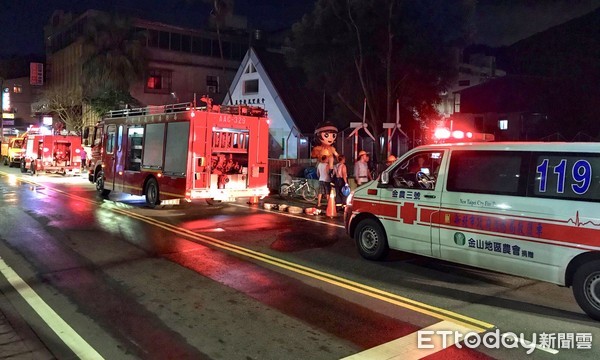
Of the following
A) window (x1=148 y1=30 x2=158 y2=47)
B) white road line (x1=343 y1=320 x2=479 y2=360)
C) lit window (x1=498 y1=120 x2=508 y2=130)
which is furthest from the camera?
window (x1=148 y1=30 x2=158 y2=47)

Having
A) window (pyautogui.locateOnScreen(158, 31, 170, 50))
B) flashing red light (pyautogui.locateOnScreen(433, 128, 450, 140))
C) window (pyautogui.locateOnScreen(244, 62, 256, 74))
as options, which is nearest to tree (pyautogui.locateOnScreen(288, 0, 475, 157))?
window (pyautogui.locateOnScreen(244, 62, 256, 74))

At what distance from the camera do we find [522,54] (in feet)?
190

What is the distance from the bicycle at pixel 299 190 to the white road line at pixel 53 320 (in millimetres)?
10788

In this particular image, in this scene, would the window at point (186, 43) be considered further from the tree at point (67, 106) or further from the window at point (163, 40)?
the tree at point (67, 106)

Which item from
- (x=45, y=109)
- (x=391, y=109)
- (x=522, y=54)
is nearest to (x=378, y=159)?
(x=391, y=109)

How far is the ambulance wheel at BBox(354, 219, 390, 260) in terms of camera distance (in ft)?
26.1

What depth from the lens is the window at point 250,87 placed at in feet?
115

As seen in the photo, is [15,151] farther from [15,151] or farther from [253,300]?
[253,300]

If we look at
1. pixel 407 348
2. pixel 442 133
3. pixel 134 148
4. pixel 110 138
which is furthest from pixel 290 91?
pixel 407 348

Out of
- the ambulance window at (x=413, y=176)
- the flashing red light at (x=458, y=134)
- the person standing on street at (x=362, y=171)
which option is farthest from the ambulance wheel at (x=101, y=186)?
the flashing red light at (x=458, y=134)

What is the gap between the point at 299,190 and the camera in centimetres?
1777

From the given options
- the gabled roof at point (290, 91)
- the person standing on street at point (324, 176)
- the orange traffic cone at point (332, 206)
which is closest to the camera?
the orange traffic cone at point (332, 206)

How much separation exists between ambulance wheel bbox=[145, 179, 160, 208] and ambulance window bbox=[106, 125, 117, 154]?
2.69m

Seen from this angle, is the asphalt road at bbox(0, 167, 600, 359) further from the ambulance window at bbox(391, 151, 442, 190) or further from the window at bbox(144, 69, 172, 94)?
the window at bbox(144, 69, 172, 94)
